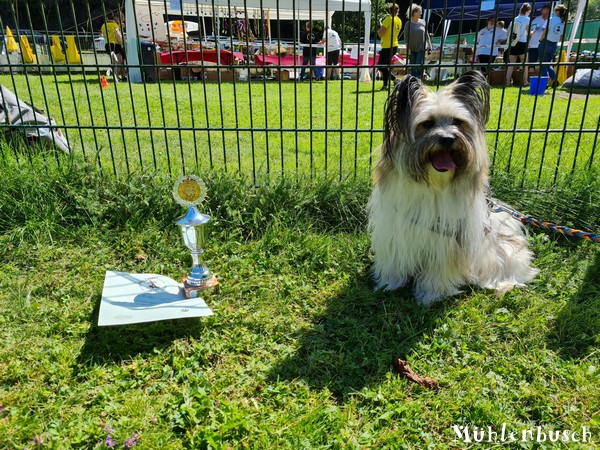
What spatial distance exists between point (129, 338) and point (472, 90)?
260cm

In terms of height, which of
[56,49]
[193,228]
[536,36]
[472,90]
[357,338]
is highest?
[472,90]

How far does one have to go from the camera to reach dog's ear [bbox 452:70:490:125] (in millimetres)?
2848

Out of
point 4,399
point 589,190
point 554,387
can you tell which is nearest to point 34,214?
point 4,399

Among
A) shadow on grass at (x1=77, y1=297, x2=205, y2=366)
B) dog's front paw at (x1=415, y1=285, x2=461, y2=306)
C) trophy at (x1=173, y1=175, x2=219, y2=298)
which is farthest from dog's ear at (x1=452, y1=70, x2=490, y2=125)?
shadow on grass at (x1=77, y1=297, x2=205, y2=366)

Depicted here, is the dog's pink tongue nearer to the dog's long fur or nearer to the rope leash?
the dog's long fur

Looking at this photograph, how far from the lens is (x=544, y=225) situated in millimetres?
3943

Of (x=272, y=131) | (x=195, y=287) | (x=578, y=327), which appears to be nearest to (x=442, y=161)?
(x=578, y=327)

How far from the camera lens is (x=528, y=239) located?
393 cm

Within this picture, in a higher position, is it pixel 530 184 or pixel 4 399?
pixel 530 184

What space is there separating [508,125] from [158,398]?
6.90 meters

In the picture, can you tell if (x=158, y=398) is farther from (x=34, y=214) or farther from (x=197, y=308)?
(x=34, y=214)

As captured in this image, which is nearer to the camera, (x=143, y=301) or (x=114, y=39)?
(x=143, y=301)

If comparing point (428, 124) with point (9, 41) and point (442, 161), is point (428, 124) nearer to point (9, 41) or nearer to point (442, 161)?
point (442, 161)

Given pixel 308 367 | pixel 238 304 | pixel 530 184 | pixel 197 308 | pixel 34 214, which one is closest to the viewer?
pixel 308 367
